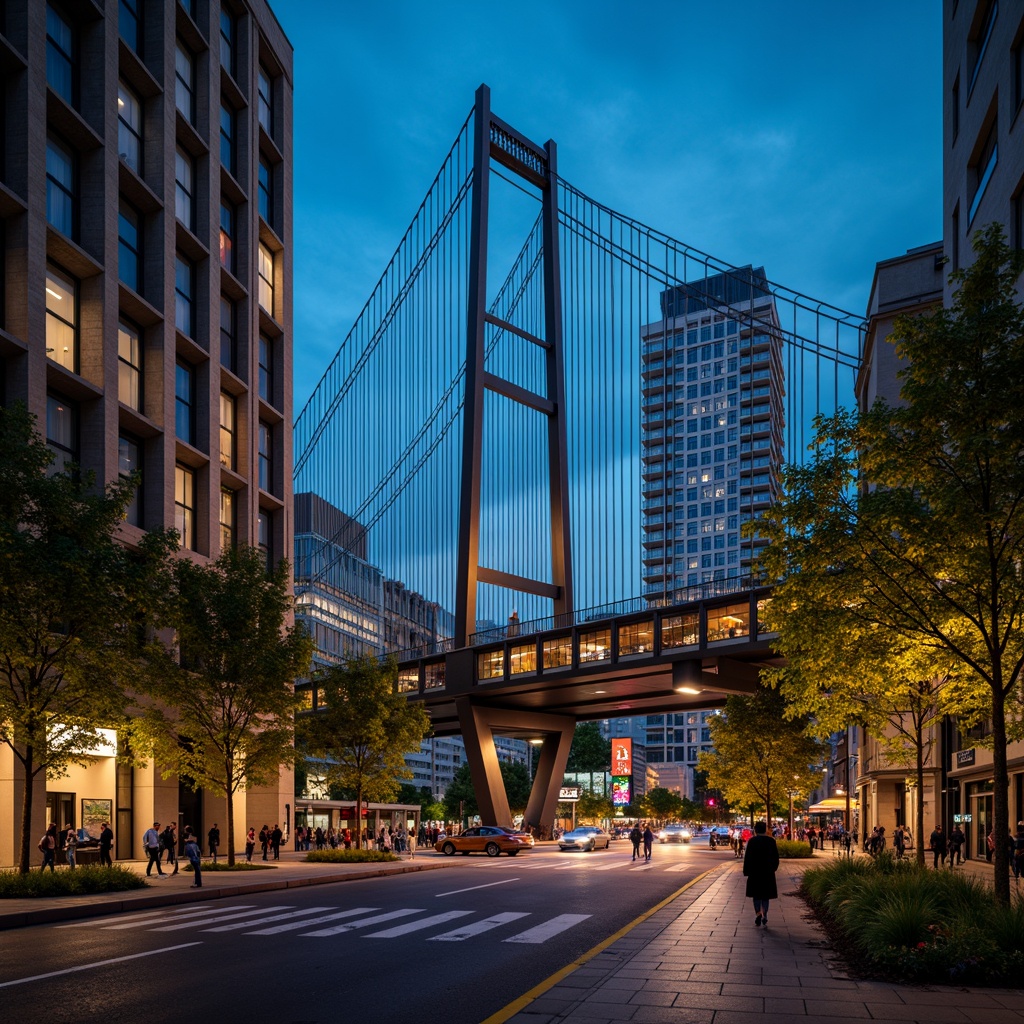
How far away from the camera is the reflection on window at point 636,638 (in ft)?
181

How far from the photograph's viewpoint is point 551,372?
62656mm

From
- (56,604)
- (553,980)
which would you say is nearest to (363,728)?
(56,604)

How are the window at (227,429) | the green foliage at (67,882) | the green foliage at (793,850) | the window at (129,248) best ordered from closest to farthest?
1. the green foliage at (67,882)
2. the window at (129,248)
3. the green foliage at (793,850)
4. the window at (227,429)

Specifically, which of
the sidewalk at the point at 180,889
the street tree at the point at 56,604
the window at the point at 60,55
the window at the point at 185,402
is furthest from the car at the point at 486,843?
the window at the point at 60,55

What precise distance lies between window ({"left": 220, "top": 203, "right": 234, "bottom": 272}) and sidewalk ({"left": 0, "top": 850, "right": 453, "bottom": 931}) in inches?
1022

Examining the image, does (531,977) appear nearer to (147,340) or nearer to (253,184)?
(147,340)

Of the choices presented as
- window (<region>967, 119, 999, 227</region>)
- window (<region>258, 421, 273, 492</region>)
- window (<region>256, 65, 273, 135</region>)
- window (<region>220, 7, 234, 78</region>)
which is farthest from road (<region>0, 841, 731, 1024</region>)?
window (<region>256, 65, 273, 135</region>)

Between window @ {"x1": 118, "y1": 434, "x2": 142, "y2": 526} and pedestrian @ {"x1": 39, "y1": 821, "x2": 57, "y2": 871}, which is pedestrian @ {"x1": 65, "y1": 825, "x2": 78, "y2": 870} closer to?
pedestrian @ {"x1": 39, "y1": 821, "x2": 57, "y2": 871}

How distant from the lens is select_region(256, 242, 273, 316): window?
53094 mm

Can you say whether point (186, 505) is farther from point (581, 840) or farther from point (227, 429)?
point (581, 840)

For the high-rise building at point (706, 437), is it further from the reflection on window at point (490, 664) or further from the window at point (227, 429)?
the window at point (227, 429)

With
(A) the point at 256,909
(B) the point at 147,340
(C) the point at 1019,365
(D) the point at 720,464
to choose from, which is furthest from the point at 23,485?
(D) the point at 720,464

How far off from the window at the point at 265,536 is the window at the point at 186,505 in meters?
7.45

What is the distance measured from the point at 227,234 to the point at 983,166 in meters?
32.7
